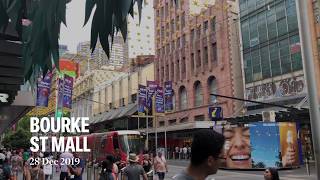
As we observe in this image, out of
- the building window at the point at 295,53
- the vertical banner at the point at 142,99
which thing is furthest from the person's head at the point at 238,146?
the vertical banner at the point at 142,99

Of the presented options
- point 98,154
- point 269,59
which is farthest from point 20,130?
point 269,59

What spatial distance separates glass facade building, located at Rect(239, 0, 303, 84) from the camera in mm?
38688

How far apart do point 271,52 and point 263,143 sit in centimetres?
1423

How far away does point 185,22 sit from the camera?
58.8m

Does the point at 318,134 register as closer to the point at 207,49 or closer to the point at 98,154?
the point at 98,154

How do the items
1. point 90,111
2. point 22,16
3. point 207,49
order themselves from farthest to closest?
point 90,111 → point 207,49 → point 22,16

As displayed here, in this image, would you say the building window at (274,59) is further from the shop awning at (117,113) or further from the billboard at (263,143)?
the shop awning at (117,113)

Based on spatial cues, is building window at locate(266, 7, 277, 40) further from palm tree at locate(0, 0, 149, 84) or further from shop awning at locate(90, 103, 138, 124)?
palm tree at locate(0, 0, 149, 84)

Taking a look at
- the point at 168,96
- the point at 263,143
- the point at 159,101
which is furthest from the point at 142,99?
the point at 263,143

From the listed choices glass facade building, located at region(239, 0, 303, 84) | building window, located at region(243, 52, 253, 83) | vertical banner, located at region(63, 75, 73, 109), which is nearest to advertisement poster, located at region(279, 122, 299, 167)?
glass facade building, located at region(239, 0, 303, 84)

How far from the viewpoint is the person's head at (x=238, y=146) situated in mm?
30250

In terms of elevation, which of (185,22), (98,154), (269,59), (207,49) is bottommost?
(98,154)

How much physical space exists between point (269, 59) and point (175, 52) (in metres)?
21.6

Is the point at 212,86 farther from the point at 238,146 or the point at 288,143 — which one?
the point at 288,143
